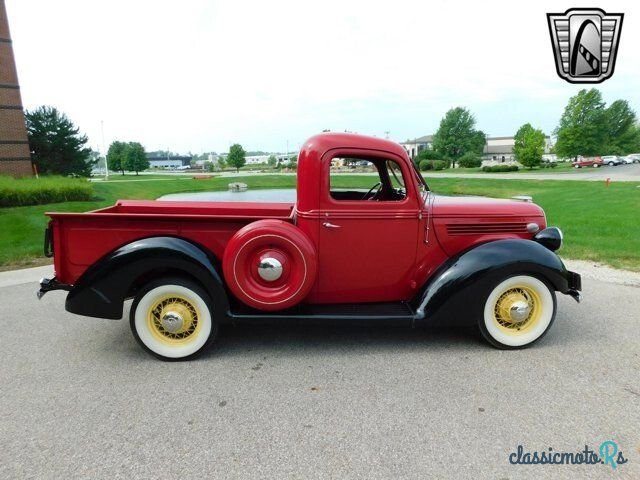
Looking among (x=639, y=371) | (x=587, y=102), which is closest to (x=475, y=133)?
(x=587, y=102)

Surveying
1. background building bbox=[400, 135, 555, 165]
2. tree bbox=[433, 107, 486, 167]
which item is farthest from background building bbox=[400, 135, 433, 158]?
tree bbox=[433, 107, 486, 167]

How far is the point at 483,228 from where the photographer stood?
3.60 m

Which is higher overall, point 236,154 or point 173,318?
point 236,154

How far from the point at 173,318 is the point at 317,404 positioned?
4.57 ft

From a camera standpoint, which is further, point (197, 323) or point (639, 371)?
point (197, 323)

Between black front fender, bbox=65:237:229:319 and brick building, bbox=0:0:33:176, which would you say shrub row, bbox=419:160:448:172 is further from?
black front fender, bbox=65:237:229:319

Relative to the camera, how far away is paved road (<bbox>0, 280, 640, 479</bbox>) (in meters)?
2.11

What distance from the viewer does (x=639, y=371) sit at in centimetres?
297

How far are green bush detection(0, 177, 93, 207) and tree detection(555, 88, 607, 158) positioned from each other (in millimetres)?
58610

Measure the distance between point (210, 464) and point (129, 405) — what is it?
34.8 inches

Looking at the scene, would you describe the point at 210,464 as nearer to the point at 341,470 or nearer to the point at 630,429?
the point at 341,470

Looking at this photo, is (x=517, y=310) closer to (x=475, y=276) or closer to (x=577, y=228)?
(x=475, y=276)
